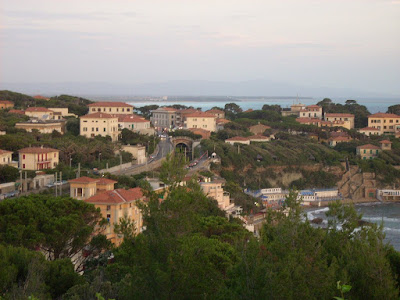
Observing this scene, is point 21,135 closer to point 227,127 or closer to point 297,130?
point 227,127

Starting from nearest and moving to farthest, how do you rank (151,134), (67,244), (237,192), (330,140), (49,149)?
(67,244) < (49,149) < (237,192) < (151,134) < (330,140)

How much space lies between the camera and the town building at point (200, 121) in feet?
187

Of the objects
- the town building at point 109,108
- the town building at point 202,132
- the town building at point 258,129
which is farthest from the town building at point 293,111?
the town building at point 109,108

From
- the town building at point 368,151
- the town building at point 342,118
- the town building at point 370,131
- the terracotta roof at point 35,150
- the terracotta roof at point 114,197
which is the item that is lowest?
the town building at point 368,151

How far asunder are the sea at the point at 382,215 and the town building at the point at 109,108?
2162 centimetres

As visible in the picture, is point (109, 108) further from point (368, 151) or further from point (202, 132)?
point (368, 151)

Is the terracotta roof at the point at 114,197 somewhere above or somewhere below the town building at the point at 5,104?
below

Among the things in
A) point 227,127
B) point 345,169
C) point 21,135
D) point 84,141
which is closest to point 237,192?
point 84,141

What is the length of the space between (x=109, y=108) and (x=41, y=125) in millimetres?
12876

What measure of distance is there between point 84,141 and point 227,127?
22902 mm

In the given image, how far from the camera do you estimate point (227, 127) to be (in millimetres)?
60219

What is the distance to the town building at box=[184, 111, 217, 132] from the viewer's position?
56969 millimetres

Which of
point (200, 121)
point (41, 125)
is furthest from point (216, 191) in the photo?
point (200, 121)

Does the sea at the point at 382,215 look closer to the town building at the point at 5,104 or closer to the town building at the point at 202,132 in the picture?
the town building at the point at 202,132
